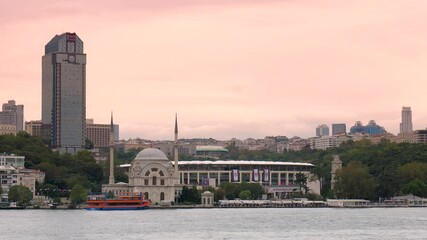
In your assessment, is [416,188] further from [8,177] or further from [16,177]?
[8,177]

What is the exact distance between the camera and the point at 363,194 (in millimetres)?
147750

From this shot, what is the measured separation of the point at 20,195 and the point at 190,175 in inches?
1278

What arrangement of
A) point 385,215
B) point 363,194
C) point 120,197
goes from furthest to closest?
1. point 363,194
2. point 120,197
3. point 385,215

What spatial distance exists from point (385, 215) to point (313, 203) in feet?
112

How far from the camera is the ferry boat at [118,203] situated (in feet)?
442

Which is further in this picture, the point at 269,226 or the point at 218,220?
the point at 218,220

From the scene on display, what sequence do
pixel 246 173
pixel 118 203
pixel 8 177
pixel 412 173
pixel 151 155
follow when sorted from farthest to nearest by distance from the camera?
1. pixel 246 173
2. pixel 8 177
3. pixel 151 155
4. pixel 412 173
5. pixel 118 203

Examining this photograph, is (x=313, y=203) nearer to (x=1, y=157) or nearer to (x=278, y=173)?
(x=278, y=173)

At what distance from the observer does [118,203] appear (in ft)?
449

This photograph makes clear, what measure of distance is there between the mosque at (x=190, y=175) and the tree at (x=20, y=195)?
33.2 ft

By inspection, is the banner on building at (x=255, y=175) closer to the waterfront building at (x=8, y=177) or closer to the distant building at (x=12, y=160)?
the distant building at (x=12, y=160)

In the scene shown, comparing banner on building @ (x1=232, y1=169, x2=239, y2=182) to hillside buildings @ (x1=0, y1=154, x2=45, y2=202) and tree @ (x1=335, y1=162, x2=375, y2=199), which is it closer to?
tree @ (x1=335, y1=162, x2=375, y2=199)

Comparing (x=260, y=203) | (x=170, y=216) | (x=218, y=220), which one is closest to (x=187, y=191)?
(x=260, y=203)

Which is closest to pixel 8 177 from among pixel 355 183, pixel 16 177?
pixel 16 177
